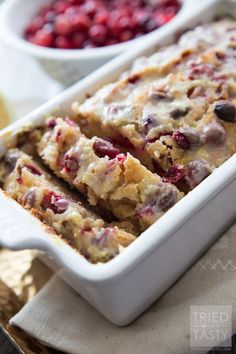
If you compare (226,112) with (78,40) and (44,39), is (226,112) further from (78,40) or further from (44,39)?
(44,39)

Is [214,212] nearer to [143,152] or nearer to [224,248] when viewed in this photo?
[224,248]

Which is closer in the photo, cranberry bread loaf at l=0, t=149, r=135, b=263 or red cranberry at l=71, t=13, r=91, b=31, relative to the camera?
cranberry bread loaf at l=0, t=149, r=135, b=263

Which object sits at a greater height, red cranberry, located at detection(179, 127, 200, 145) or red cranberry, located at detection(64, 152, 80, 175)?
red cranberry, located at detection(64, 152, 80, 175)

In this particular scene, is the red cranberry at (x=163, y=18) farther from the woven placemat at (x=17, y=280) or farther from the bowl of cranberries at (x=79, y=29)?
the woven placemat at (x=17, y=280)

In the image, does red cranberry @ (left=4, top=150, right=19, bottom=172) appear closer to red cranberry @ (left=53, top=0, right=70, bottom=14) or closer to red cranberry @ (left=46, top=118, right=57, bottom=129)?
red cranberry @ (left=46, top=118, right=57, bottom=129)

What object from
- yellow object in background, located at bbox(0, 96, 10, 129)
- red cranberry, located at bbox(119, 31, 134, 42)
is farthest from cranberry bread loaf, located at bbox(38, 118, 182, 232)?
red cranberry, located at bbox(119, 31, 134, 42)

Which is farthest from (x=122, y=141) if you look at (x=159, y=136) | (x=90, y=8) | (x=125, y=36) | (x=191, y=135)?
(x=90, y=8)
